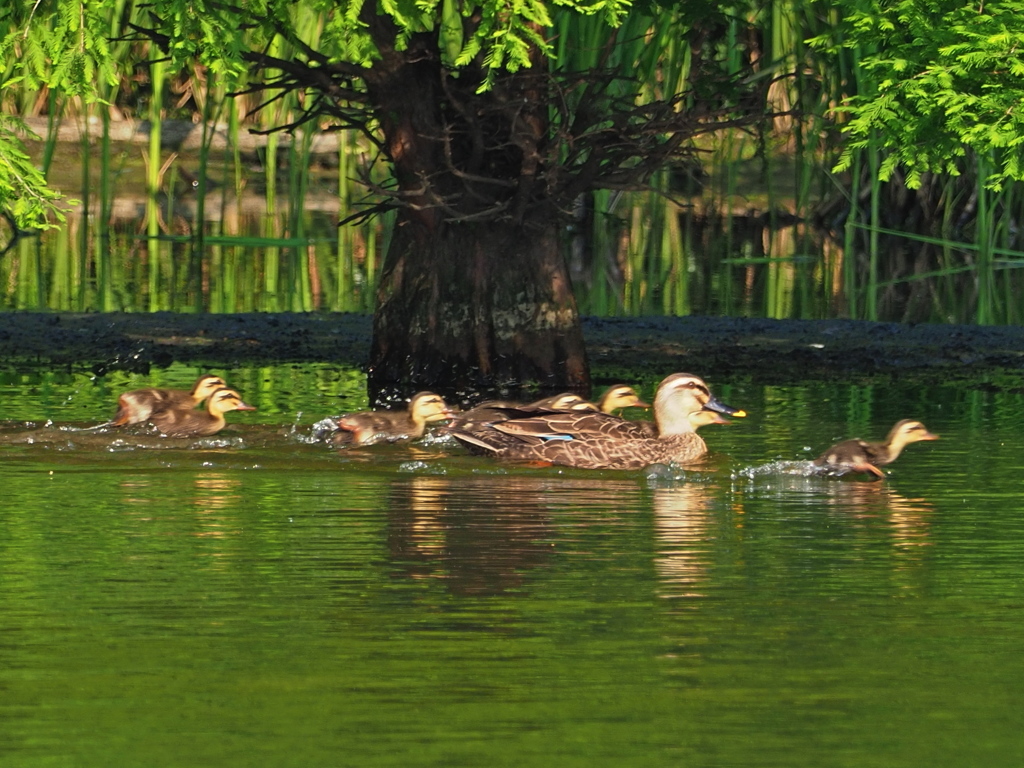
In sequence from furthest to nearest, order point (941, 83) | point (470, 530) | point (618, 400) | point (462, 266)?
1. point (462, 266)
2. point (618, 400)
3. point (941, 83)
4. point (470, 530)

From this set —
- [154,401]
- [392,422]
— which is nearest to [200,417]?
[154,401]

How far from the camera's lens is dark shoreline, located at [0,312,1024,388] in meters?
16.4

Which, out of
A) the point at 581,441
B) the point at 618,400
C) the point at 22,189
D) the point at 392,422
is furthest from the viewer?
the point at 618,400

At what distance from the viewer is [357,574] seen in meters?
8.04

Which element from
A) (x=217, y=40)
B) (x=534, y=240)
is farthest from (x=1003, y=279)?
(x=217, y=40)

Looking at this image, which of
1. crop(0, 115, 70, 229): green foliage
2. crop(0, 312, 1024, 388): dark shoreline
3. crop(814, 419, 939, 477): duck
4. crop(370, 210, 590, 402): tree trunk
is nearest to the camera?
crop(0, 115, 70, 229): green foliage

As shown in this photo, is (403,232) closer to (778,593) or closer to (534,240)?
(534,240)

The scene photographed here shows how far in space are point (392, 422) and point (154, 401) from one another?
1406 mm

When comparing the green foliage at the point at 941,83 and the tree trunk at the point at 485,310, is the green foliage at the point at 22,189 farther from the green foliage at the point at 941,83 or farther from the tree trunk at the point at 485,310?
the tree trunk at the point at 485,310

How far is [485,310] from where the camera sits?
590 inches

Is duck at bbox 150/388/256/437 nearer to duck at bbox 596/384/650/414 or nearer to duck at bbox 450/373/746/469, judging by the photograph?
duck at bbox 450/373/746/469

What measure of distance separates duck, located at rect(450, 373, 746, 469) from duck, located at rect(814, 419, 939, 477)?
845mm

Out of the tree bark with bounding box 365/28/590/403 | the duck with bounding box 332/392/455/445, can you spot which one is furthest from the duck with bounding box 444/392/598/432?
the tree bark with bounding box 365/28/590/403

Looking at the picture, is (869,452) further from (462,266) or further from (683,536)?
(462,266)
